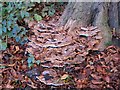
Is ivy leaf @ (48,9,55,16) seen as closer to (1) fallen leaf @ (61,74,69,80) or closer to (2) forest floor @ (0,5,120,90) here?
(2) forest floor @ (0,5,120,90)

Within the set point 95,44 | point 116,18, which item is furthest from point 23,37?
point 116,18

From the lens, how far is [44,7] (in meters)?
3.43

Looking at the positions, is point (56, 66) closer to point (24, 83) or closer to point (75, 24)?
point (24, 83)

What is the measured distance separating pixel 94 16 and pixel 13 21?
0.77m

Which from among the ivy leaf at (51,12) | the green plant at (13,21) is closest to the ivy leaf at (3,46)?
the green plant at (13,21)

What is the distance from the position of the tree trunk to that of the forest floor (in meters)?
0.08

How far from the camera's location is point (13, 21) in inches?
127

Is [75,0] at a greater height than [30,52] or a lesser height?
greater

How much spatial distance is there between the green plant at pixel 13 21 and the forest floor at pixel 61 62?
0.07m

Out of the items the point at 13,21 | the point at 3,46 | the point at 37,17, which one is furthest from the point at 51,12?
the point at 3,46

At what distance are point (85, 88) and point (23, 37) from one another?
0.80 meters

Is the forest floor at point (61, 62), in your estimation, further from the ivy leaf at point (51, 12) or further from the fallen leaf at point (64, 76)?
the ivy leaf at point (51, 12)

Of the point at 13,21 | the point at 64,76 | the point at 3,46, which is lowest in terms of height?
the point at 64,76

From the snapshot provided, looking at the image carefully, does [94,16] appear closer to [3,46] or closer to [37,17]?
[37,17]
